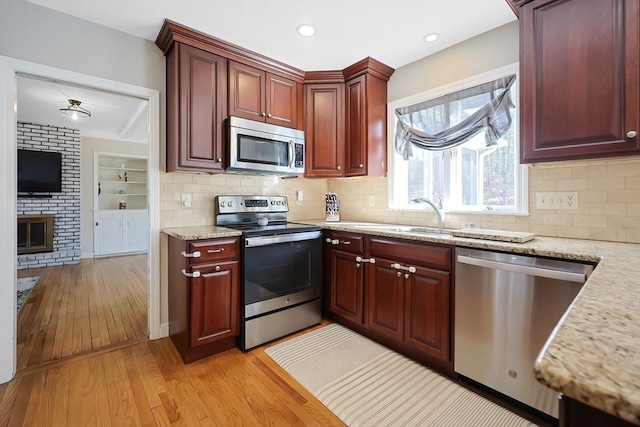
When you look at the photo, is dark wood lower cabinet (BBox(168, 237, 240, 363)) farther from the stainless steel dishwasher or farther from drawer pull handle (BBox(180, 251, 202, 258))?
the stainless steel dishwasher

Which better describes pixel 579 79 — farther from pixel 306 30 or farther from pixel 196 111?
pixel 196 111

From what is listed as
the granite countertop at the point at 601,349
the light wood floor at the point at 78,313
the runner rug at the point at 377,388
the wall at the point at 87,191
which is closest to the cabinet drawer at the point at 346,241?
the runner rug at the point at 377,388

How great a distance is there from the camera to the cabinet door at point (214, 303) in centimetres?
210

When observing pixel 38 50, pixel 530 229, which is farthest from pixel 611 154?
pixel 38 50

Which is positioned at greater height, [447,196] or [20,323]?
[447,196]

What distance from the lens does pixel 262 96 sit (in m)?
2.75

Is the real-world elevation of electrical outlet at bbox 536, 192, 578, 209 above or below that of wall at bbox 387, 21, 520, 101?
below

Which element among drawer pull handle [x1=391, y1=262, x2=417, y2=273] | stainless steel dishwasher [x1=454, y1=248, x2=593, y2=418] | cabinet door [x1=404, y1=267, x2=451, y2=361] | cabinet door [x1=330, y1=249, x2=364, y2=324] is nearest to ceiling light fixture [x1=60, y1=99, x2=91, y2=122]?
cabinet door [x1=330, y1=249, x2=364, y2=324]

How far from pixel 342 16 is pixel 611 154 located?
1859mm

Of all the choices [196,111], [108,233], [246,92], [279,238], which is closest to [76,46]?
[196,111]

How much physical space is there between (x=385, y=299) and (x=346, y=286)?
431mm

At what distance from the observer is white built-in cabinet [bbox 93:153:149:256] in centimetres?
591

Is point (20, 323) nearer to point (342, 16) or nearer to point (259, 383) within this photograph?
point (259, 383)

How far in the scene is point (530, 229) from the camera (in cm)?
211
